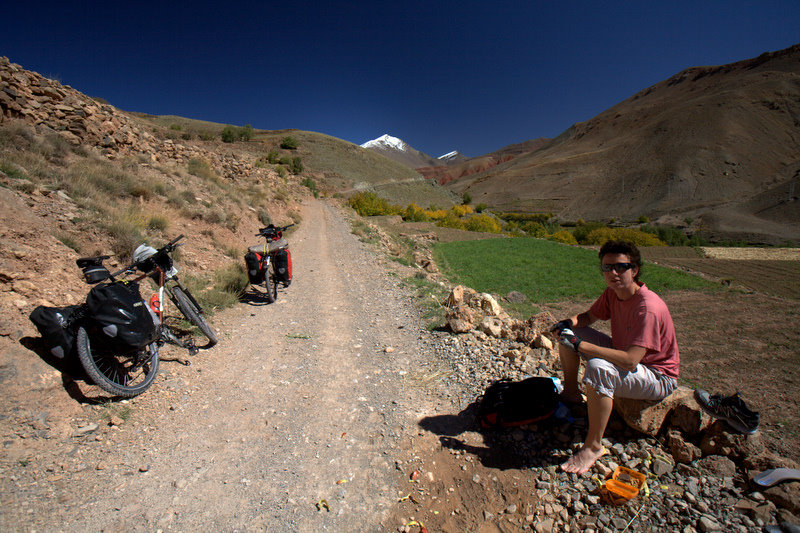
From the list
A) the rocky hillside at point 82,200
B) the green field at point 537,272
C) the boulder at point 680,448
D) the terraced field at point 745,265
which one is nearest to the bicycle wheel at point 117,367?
the rocky hillside at point 82,200

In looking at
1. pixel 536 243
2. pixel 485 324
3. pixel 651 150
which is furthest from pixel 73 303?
pixel 651 150

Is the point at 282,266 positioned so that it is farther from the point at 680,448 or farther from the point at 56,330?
the point at 680,448

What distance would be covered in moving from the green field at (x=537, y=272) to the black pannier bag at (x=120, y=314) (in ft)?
37.0

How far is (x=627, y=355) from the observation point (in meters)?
2.37

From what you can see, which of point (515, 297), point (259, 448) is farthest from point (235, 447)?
point (515, 297)

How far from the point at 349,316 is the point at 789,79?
111761 mm

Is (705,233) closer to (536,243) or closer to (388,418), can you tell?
(536,243)

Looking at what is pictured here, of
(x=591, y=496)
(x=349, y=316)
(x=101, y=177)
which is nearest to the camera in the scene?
(x=591, y=496)

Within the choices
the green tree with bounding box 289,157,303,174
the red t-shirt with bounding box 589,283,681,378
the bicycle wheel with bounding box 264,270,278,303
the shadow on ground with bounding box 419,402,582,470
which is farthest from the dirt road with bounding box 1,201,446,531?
the green tree with bounding box 289,157,303,174

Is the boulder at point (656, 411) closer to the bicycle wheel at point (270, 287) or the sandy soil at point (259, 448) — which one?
the sandy soil at point (259, 448)

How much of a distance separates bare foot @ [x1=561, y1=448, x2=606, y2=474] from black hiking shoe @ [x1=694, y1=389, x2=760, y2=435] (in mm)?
805

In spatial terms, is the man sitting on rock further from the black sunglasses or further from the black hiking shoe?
the black hiking shoe

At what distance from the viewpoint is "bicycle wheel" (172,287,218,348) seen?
416 centimetres

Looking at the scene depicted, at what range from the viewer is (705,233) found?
35844mm
